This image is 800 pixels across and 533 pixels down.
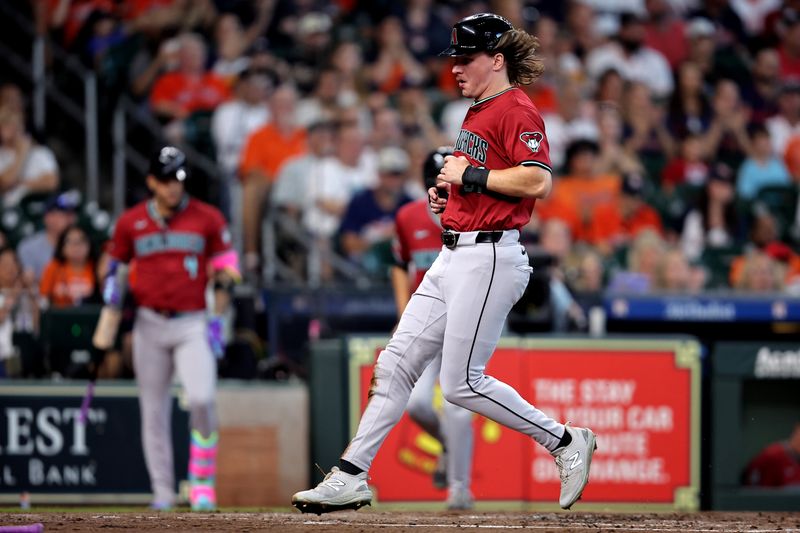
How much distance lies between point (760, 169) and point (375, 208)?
4.37 meters

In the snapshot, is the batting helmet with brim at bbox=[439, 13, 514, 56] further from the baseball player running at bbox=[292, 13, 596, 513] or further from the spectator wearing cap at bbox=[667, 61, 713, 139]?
the spectator wearing cap at bbox=[667, 61, 713, 139]

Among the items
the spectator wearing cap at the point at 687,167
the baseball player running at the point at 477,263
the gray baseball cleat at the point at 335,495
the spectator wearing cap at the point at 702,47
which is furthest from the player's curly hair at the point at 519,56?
the spectator wearing cap at the point at 702,47

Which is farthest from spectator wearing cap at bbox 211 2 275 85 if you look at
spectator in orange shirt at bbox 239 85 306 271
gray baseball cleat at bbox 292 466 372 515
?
gray baseball cleat at bbox 292 466 372 515

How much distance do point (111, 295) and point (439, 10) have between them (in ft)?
23.5

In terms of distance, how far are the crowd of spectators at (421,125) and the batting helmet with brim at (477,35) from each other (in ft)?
16.8

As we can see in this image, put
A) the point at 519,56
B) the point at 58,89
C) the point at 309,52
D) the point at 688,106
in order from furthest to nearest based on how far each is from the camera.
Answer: the point at 688,106
the point at 309,52
the point at 58,89
the point at 519,56

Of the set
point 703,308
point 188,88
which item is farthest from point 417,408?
point 188,88

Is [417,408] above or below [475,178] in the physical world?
below

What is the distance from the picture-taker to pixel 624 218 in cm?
1285

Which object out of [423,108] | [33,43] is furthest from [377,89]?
[33,43]

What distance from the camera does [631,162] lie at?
13.6 metres

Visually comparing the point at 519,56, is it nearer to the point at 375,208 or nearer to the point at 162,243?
the point at 162,243

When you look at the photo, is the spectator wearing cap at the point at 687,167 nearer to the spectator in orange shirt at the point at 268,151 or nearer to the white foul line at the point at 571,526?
the spectator in orange shirt at the point at 268,151

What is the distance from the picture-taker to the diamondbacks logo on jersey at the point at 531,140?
5.49 m
